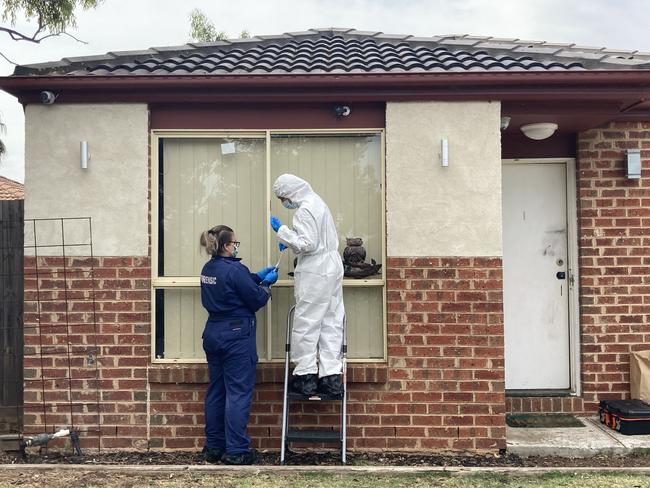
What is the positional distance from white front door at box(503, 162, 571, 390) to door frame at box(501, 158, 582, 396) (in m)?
0.04

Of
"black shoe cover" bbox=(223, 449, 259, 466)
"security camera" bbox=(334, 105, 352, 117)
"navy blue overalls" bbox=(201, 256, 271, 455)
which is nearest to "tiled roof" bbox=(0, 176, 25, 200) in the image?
"navy blue overalls" bbox=(201, 256, 271, 455)

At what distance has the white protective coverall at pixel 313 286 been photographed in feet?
17.8

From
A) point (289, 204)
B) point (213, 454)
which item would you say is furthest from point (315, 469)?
point (289, 204)

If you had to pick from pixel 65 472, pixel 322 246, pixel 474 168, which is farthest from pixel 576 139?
pixel 65 472

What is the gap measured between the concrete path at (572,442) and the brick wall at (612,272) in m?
0.62

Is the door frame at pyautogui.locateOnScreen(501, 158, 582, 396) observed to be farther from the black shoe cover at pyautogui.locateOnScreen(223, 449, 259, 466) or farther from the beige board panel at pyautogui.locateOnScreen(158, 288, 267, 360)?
the beige board panel at pyautogui.locateOnScreen(158, 288, 267, 360)

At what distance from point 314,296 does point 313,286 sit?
0.08 metres

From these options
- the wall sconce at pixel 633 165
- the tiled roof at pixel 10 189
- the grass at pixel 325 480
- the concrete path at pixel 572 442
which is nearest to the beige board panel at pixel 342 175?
the grass at pixel 325 480

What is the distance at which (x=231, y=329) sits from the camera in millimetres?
5449

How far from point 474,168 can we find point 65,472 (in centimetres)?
399

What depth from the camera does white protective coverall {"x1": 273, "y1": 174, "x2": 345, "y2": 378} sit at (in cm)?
544

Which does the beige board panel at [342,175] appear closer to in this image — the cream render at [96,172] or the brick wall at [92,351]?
the cream render at [96,172]

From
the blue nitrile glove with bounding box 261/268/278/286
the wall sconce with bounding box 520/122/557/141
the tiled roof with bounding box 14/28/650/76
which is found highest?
the tiled roof with bounding box 14/28/650/76

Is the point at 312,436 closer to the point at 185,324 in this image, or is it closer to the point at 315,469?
the point at 315,469
